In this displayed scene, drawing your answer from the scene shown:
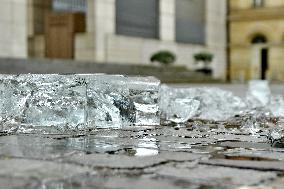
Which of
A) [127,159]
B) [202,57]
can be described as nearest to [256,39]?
[202,57]

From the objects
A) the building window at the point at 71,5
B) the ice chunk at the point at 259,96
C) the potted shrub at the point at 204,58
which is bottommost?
the ice chunk at the point at 259,96

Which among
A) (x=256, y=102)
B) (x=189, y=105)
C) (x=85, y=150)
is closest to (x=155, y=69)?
(x=256, y=102)

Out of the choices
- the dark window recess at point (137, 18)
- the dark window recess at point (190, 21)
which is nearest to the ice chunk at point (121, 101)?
the dark window recess at point (137, 18)

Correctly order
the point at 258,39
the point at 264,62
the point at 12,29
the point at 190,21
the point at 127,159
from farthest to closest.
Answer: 1. the point at 264,62
2. the point at 258,39
3. the point at 190,21
4. the point at 12,29
5. the point at 127,159

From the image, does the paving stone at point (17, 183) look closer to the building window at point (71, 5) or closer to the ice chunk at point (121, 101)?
the ice chunk at point (121, 101)

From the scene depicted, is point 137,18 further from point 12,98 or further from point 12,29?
point 12,98

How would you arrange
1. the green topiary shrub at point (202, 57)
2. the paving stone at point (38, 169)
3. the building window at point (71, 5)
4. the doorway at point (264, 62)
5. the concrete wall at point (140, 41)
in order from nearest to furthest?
the paving stone at point (38, 169) → the concrete wall at point (140, 41) → the building window at point (71, 5) → the green topiary shrub at point (202, 57) → the doorway at point (264, 62)
